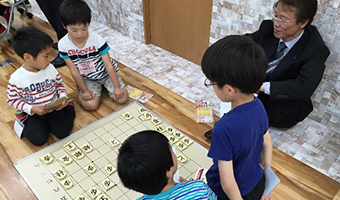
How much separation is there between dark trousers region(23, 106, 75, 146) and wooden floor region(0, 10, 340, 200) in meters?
0.06

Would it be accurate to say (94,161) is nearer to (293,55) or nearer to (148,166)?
(148,166)

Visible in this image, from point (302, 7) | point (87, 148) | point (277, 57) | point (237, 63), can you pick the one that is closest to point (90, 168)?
point (87, 148)

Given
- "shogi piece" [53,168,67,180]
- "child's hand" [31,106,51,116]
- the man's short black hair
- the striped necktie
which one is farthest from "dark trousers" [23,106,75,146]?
the man's short black hair

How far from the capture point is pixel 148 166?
74 cm

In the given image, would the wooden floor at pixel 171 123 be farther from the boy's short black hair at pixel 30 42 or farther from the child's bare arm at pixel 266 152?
the boy's short black hair at pixel 30 42

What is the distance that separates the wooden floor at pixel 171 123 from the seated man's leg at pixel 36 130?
0.05 m

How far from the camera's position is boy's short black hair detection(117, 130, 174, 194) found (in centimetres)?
74

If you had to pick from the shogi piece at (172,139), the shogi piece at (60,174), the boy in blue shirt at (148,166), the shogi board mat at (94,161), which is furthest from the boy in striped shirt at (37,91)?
the boy in blue shirt at (148,166)

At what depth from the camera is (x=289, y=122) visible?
1721 millimetres

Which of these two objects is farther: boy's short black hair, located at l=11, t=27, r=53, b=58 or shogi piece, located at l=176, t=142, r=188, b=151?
shogi piece, located at l=176, t=142, r=188, b=151

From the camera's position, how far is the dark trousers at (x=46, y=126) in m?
1.64

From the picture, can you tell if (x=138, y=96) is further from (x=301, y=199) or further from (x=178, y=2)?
(x=301, y=199)

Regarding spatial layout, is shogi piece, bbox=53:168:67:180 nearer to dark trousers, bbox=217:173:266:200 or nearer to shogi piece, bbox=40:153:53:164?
shogi piece, bbox=40:153:53:164

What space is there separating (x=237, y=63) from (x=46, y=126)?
141cm
